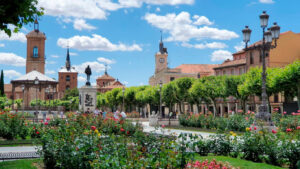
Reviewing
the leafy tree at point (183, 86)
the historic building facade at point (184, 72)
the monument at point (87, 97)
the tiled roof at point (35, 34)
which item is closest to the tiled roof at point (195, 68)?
the historic building facade at point (184, 72)

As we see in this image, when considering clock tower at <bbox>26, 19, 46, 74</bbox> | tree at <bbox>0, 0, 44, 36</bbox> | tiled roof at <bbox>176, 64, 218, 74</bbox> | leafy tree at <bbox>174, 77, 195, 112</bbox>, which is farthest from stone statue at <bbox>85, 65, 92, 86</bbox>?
clock tower at <bbox>26, 19, 46, 74</bbox>

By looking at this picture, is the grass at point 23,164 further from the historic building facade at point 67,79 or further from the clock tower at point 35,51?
the historic building facade at point 67,79

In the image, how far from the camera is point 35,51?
10731 centimetres

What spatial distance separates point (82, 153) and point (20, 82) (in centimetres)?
4891

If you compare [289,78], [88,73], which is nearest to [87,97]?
[88,73]

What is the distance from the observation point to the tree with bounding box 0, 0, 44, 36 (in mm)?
6887

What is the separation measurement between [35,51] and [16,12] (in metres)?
106

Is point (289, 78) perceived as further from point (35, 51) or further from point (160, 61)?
point (35, 51)

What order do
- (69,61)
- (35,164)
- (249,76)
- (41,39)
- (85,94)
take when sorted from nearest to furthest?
(35,164)
(85,94)
(249,76)
(41,39)
(69,61)

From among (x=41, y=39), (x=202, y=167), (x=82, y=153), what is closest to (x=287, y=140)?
(x=202, y=167)

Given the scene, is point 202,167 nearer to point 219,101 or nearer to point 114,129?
A: point 114,129

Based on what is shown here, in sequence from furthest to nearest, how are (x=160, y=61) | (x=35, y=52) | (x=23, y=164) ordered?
(x=35, y=52) < (x=160, y=61) < (x=23, y=164)

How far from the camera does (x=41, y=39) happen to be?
10781 centimetres

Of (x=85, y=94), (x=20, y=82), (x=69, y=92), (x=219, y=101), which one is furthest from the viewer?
(x=69, y=92)
